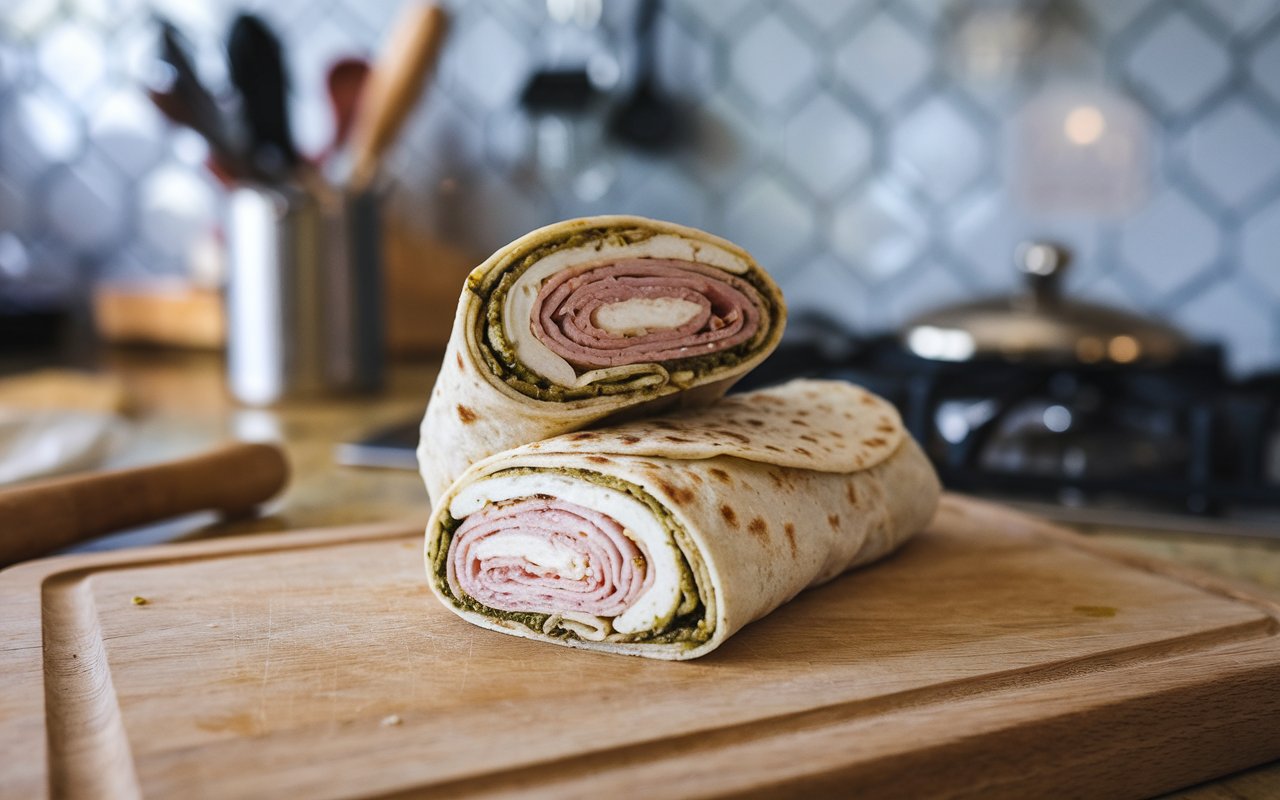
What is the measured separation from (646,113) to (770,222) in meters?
0.42

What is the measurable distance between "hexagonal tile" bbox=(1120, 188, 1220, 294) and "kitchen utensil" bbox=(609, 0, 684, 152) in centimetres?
112

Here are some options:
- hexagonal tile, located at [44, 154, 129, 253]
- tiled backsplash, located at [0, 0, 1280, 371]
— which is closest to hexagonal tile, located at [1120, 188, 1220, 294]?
tiled backsplash, located at [0, 0, 1280, 371]

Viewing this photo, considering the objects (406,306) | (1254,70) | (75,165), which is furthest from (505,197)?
(1254,70)

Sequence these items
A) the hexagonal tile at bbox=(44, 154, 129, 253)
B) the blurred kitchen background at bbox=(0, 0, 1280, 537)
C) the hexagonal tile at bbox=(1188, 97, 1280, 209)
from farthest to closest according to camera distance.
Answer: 1. the hexagonal tile at bbox=(44, 154, 129, 253)
2. the hexagonal tile at bbox=(1188, 97, 1280, 209)
3. the blurred kitchen background at bbox=(0, 0, 1280, 537)

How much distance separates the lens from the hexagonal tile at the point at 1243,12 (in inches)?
88.5

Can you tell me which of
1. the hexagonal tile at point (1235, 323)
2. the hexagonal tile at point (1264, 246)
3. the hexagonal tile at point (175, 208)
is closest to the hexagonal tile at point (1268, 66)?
the hexagonal tile at point (1264, 246)

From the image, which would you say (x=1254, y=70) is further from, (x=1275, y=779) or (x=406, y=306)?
(x=406, y=306)

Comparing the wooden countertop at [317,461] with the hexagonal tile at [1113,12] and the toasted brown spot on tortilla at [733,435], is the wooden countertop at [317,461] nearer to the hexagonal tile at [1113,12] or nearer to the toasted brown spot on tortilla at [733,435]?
the toasted brown spot on tortilla at [733,435]

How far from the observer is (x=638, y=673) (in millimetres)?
979

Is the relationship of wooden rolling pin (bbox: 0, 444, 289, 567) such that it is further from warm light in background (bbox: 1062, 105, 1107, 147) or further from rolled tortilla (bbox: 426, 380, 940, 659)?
warm light in background (bbox: 1062, 105, 1107, 147)

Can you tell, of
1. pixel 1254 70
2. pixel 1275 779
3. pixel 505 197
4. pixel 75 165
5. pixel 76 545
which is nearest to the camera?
pixel 1275 779

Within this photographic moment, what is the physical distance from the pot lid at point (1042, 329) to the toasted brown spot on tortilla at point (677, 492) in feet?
3.67

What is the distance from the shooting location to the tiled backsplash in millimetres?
2354

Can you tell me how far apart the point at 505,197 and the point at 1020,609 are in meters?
2.23
